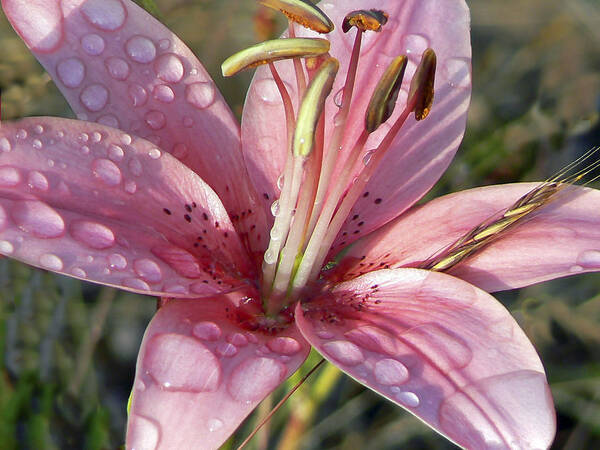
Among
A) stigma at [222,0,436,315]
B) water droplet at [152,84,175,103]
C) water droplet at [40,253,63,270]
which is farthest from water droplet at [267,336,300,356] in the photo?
water droplet at [152,84,175,103]

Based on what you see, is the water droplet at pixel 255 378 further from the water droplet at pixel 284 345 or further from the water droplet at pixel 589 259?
the water droplet at pixel 589 259

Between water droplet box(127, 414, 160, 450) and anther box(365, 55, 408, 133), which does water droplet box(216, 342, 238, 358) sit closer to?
water droplet box(127, 414, 160, 450)

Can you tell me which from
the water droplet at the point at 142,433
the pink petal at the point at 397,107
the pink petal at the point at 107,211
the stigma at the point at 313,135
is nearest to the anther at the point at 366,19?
the stigma at the point at 313,135

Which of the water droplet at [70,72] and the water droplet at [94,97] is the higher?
the water droplet at [70,72]

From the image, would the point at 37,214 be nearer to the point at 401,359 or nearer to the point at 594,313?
the point at 401,359

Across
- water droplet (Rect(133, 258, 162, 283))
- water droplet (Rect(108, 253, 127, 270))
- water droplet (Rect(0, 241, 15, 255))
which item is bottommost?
water droplet (Rect(133, 258, 162, 283))

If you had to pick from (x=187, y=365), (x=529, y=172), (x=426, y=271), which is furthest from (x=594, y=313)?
(x=187, y=365)
